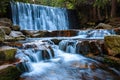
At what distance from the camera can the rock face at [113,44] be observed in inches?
282

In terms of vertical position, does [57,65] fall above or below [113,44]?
below

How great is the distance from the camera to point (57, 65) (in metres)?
6.62

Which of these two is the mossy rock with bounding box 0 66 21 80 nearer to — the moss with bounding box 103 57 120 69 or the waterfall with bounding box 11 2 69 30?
the moss with bounding box 103 57 120 69

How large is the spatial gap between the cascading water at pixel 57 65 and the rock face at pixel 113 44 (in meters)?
0.79

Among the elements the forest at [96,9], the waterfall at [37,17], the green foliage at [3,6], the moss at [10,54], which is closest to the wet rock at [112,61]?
the moss at [10,54]

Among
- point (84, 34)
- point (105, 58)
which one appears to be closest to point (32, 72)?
point (105, 58)

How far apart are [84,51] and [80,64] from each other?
4.78ft

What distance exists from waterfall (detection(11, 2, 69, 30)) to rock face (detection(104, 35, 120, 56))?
32.3 ft

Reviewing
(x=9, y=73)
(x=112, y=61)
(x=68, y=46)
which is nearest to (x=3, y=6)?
(x=68, y=46)

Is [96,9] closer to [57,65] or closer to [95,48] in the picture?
[95,48]

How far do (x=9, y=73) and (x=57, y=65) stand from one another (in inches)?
83.0

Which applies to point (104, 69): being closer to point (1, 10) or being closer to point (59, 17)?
point (1, 10)

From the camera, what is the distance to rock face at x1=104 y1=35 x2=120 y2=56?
7.16 m

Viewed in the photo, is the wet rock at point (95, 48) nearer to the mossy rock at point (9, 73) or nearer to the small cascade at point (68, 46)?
the small cascade at point (68, 46)
